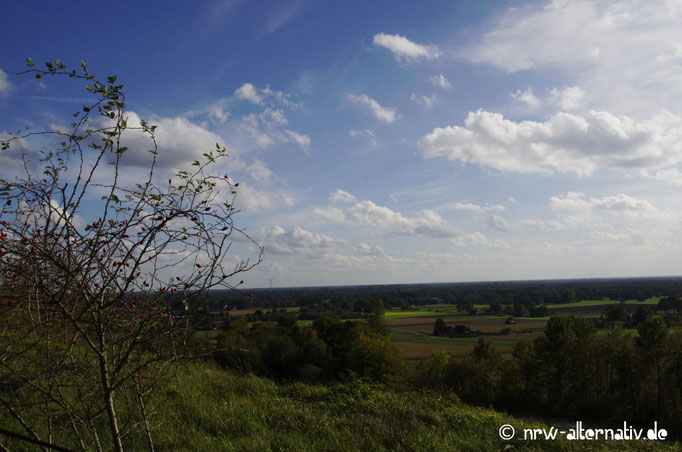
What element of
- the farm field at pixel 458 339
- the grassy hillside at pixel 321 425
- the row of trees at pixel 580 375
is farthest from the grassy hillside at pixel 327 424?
the farm field at pixel 458 339

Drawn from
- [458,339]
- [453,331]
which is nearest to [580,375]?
[458,339]

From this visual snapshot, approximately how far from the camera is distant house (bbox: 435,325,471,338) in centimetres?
6088

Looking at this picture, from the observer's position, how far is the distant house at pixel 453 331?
2397 inches

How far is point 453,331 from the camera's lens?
203 ft

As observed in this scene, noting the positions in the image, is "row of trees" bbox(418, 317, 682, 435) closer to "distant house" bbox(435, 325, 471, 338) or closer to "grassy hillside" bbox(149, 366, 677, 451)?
"grassy hillside" bbox(149, 366, 677, 451)

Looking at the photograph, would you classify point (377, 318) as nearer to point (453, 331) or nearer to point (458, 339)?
point (458, 339)

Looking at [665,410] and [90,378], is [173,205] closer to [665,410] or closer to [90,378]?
[90,378]

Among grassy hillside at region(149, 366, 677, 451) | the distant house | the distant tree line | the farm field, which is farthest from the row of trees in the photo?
the distant house

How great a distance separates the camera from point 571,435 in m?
6.88

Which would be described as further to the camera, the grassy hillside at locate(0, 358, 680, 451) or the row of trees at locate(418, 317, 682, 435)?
the row of trees at locate(418, 317, 682, 435)

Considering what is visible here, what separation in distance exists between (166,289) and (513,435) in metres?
6.00

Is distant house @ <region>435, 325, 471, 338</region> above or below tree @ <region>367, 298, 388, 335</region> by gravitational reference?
below

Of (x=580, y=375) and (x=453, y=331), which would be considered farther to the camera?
(x=453, y=331)

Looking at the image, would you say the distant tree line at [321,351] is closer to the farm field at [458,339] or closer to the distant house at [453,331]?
the farm field at [458,339]
